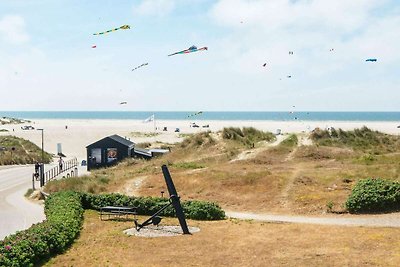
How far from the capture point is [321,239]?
1911cm

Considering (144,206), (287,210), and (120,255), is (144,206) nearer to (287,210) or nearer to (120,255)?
(287,210)

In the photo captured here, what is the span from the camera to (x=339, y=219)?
24047 mm

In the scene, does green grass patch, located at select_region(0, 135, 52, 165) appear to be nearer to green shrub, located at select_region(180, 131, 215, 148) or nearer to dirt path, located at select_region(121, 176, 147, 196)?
green shrub, located at select_region(180, 131, 215, 148)

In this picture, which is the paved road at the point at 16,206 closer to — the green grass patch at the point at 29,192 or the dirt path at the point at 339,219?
the green grass patch at the point at 29,192

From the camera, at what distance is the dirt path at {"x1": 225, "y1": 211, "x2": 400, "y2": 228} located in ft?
74.3

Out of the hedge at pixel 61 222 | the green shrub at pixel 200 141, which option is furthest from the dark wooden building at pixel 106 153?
the hedge at pixel 61 222

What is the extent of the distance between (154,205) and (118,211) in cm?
201

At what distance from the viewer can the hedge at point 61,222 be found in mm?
15289

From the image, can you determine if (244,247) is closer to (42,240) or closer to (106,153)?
(42,240)

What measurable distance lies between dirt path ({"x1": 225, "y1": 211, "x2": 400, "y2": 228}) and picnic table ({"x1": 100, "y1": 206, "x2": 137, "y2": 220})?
483 cm

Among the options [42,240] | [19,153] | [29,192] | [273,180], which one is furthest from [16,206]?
[19,153]

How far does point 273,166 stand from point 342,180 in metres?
7.81

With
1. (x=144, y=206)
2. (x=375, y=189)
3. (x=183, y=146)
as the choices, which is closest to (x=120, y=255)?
(x=144, y=206)

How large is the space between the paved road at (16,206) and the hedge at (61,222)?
3.92 ft
